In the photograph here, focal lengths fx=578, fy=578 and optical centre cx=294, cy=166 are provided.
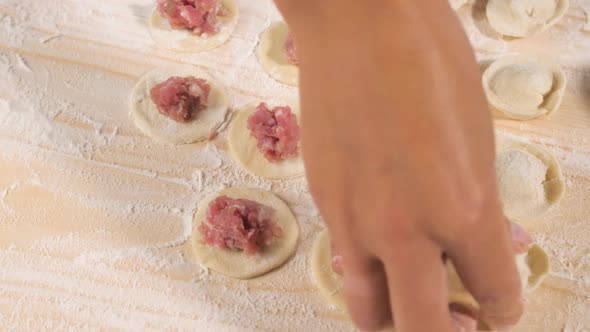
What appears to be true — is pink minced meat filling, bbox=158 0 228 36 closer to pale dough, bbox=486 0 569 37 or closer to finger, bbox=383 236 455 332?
pale dough, bbox=486 0 569 37

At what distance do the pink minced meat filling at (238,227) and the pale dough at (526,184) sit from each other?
0.70 m

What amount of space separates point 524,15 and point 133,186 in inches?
57.1

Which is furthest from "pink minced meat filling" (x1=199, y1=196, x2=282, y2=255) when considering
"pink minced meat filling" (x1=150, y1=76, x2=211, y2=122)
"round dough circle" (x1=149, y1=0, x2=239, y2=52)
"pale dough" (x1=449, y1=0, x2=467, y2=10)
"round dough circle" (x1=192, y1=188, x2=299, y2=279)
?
"pale dough" (x1=449, y1=0, x2=467, y2=10)

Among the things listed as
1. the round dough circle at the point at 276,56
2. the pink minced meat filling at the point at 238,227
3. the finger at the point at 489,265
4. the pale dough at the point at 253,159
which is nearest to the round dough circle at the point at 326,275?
the pink minced meat filling at the point at 238,227

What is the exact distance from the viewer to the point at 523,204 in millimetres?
1734

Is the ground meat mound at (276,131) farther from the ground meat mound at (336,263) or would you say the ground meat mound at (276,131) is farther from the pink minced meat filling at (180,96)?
the ground meat mound at (336,263)

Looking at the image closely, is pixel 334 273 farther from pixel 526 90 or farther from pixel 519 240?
pixel 526 90

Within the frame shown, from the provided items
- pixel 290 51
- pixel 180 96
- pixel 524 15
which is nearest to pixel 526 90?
pixel 524 15

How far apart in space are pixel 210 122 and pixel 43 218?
1.98 ft

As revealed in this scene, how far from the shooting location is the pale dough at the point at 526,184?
5.68 feet

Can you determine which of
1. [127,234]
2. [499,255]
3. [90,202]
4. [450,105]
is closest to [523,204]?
[499,255]

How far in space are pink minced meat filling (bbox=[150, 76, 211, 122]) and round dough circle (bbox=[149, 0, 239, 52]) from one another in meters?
0.18

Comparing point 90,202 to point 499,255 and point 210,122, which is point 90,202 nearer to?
point 210,122

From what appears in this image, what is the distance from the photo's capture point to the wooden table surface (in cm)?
169
